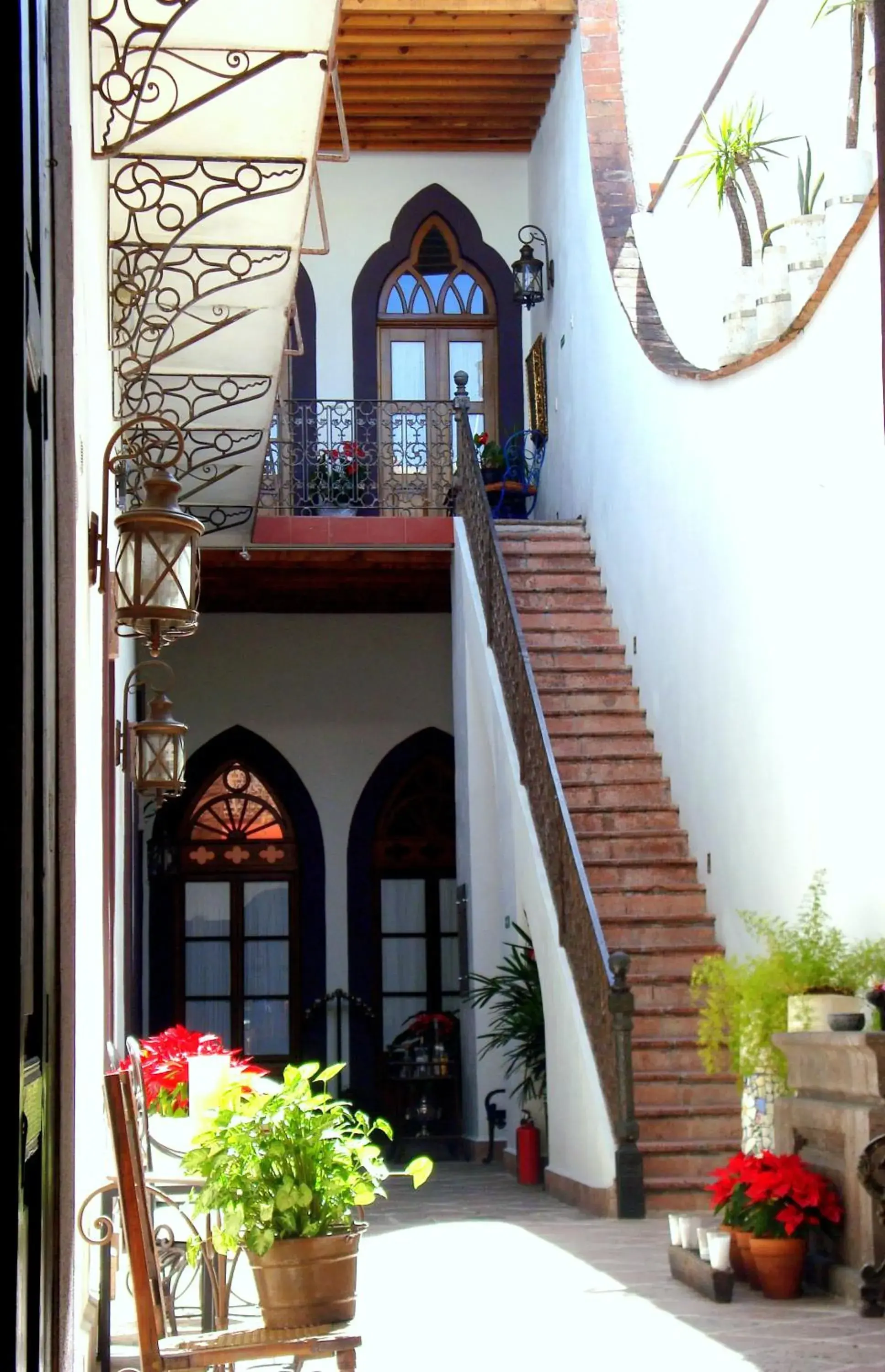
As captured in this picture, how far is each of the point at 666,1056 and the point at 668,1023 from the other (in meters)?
0.24

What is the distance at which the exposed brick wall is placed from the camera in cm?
1038

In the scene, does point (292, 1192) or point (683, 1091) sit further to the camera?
point (683, 1091)

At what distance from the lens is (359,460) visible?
13.5 m

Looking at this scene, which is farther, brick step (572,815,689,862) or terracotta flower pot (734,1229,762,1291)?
brick step (572,815,689,862)

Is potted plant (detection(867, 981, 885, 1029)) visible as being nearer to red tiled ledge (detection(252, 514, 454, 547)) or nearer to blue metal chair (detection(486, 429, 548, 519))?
red tiled ledge (detection(252, 514, 454, 547))

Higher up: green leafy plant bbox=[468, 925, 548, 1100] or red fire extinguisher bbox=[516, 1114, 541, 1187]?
green leafy plant bbox=[468, 925, 548, 1100]

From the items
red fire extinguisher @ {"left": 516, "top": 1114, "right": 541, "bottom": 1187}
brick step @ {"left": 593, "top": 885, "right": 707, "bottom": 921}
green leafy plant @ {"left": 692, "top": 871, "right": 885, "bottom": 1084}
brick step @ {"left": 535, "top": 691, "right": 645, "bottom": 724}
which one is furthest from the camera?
brick step @ {"left": 535, "top": 691, "right": 645, "bottom": 724}

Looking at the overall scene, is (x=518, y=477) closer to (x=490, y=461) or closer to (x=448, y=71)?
(x=490, y=461)

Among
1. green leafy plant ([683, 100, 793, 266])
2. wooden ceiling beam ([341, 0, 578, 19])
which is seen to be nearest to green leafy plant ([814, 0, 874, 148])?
green leafy plant ([683, 100, 793, 266])

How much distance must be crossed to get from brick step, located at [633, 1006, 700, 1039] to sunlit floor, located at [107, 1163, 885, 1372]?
46.0 inches

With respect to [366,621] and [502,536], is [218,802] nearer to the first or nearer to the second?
[366,621]

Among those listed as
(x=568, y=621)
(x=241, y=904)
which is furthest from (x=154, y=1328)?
(x=241, y=904)

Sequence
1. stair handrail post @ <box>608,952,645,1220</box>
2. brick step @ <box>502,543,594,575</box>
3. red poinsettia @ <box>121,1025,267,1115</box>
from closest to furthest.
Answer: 1. red poinsettia @ <box>121,1025,267,1115</box>
2. stair handrail post @ <box>608,952,645,1220</box>
3. brick step @ <box>502,543,594,575</box>

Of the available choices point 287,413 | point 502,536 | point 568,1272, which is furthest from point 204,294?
point 287,413
